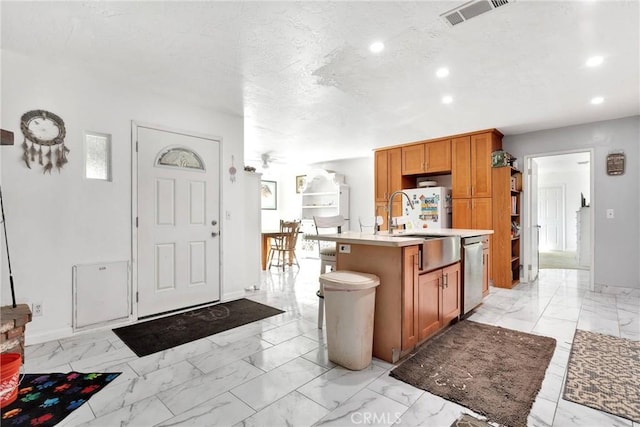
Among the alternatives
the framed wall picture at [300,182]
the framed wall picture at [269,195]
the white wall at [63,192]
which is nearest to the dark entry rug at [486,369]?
the white wall at [63,192]

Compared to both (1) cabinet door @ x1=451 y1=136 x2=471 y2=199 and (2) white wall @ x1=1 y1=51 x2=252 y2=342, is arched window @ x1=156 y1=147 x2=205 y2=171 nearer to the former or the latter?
(2) white wall @ x1=1 y1=51 x2=252 y2=342

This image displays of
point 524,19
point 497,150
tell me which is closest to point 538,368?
point 524,19

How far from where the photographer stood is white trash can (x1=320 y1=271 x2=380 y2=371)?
2184mm

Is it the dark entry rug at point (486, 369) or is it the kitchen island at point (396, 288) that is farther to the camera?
the kitchen island at point (396, 288)

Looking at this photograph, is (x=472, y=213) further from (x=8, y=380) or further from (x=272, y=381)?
(x=8, y=380)

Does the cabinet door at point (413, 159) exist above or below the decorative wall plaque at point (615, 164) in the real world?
above

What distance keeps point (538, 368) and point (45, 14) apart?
423 cm

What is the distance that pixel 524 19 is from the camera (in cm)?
212

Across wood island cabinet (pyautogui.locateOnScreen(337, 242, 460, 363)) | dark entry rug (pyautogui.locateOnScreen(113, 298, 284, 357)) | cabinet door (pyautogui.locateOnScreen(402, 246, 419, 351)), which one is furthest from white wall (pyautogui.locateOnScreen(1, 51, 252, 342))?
cabinet door (pyautogui.locateOnScreen(402, 246, 419, 351))

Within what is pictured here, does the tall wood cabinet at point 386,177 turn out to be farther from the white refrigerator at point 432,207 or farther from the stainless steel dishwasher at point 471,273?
the stainless steel dishwasher at point 471,273

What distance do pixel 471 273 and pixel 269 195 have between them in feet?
20.2

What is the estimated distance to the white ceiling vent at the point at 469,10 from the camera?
6.40ft

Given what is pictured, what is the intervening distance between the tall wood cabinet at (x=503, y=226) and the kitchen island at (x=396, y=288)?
2630 mm

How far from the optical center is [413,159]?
5691 millimetres
